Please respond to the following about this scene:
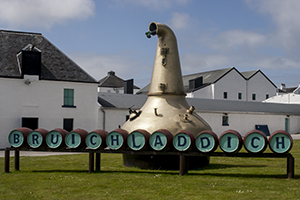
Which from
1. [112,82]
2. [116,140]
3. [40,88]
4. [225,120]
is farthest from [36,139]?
[112,82]

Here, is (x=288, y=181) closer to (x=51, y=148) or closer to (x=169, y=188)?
(x=169, y=188)

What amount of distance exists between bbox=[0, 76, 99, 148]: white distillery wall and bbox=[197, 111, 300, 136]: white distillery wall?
39.1ft

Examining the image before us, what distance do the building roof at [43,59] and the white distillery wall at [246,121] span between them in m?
13.2

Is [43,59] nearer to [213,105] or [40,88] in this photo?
[40,88]

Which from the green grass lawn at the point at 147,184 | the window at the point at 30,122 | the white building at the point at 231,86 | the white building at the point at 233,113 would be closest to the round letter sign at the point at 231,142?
the green grass lawn at the point at 147,184

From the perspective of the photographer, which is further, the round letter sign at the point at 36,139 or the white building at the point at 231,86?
the white building at the point at 231,86

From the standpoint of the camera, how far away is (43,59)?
1144 inches

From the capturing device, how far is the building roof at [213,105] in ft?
109

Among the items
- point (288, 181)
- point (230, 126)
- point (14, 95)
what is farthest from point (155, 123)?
point (230, 126)

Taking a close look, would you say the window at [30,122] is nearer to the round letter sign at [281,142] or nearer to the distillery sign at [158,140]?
the distillery sign at [158,140]

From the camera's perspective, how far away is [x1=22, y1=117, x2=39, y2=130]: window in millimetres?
26969

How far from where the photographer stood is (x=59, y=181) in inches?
461

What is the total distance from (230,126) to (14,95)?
21564 mm

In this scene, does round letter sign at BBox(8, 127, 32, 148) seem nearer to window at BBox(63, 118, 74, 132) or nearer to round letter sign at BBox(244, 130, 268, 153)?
round letter sign at BBox(244, 130, 268, 153)
